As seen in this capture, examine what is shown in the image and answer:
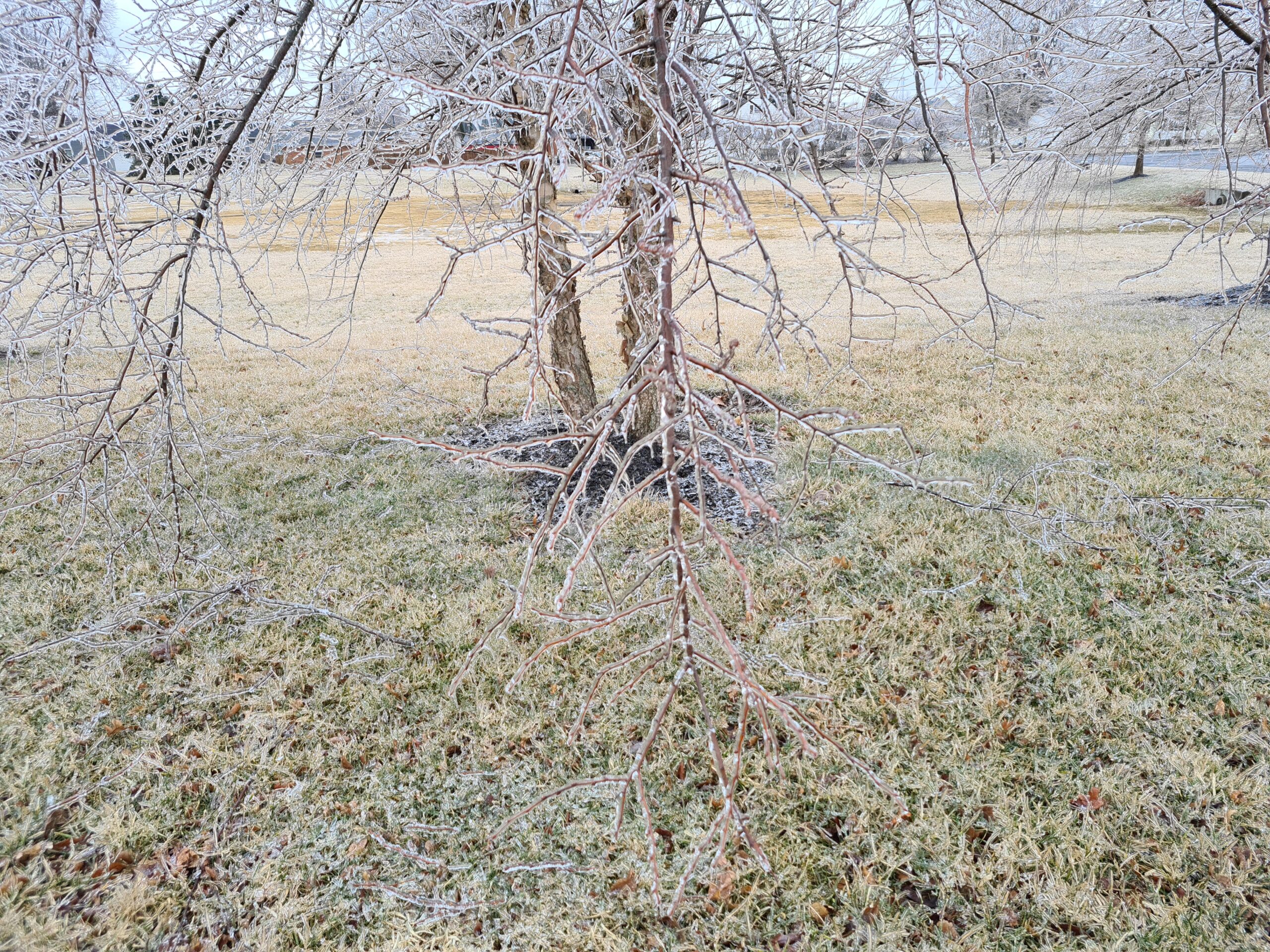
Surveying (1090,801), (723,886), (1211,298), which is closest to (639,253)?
(723,886)

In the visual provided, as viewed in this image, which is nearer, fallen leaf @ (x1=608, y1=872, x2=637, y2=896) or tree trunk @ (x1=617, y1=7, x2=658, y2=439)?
tree trunk @ (x1=617, y1=7, x2=658, y2=439)

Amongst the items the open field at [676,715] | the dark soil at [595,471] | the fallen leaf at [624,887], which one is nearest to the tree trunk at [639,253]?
the dark soil at [595,471]

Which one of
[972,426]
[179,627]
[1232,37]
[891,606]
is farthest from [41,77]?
[972,426]

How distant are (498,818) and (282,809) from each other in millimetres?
868

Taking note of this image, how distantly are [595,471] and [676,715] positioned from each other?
281 centimetres

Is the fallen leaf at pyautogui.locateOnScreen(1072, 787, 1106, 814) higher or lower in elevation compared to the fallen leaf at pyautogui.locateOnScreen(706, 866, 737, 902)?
higher

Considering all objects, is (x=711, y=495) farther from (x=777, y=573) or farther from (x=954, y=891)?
(x=954, y=891)

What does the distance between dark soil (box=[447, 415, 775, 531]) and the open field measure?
269 mm

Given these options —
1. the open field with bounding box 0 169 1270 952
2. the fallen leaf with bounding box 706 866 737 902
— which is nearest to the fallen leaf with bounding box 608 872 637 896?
the open field with bounding box 0 169 1270 952

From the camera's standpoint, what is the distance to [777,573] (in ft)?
14.6

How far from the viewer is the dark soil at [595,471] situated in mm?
5219

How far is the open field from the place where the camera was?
8.38ft

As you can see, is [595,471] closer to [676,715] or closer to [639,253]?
[676,715]

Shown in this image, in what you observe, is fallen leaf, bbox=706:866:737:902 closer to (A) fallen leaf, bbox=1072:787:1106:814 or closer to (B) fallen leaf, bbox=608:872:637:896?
(B) fallen leaf, bbox=608:872:637:896
